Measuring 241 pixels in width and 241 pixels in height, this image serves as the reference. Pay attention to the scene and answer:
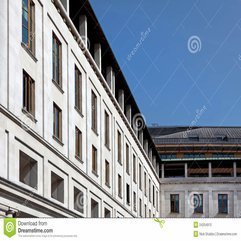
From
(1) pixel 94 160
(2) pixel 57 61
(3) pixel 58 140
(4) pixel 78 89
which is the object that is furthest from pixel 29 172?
(1) pixel 94 160

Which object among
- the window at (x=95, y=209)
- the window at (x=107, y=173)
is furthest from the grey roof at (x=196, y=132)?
the window at (x=95, y=209)

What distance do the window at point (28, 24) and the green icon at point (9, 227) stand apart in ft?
37.2

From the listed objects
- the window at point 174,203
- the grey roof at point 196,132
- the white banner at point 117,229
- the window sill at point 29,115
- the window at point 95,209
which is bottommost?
the white banner at point 117,229

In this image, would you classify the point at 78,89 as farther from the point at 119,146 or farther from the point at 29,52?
the point at 119,146

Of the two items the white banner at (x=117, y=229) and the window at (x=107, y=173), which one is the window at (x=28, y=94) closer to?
the white banner at (x=117, y=229)

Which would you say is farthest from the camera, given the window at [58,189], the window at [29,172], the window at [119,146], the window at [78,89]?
the window at [119,146]

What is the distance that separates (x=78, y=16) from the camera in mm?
37812

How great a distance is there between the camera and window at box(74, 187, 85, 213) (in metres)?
35.1

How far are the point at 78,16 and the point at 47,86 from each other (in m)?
10.2

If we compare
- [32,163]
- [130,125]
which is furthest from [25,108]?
[130,125]

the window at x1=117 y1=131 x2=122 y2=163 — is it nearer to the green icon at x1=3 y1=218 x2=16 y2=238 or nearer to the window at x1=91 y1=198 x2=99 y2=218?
the window at x1=91 y1=198 x2=99 y2=218

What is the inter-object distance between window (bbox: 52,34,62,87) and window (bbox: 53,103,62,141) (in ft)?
4.39

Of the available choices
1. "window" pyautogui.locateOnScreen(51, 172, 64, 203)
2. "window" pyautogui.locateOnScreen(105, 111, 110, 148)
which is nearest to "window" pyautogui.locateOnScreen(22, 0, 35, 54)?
"window" pyautogui.locateOnScreen(51, 172, 64, 203)

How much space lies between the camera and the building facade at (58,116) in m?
23.6
